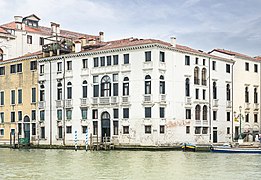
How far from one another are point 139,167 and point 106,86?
1617 cm

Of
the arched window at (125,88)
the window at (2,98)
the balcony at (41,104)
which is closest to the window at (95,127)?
the arched window at (125,88)

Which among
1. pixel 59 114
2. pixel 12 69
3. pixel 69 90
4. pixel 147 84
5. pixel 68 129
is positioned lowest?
pixel 68 129

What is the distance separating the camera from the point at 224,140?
47344 millimetres

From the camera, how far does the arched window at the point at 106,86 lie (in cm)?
4356

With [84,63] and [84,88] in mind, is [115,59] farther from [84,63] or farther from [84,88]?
[84,88]

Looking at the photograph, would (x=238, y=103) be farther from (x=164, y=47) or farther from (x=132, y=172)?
(x=132, y=172)

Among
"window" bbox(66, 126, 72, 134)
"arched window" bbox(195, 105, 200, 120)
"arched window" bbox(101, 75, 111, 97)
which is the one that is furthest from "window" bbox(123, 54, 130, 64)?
"window" bbox(66, 126, 72, 134)

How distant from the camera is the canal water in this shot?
2484 cm

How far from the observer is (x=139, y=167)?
2831 centimetres

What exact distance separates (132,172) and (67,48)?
77.0ft

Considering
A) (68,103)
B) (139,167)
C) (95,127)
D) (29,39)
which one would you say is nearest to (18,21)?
(29,39)

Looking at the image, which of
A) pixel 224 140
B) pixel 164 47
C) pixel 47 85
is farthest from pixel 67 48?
pixel 224 140

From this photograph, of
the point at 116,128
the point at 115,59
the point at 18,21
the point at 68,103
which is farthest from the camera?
the point at 18,21

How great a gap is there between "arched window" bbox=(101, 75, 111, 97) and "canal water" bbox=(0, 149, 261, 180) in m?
7.91
